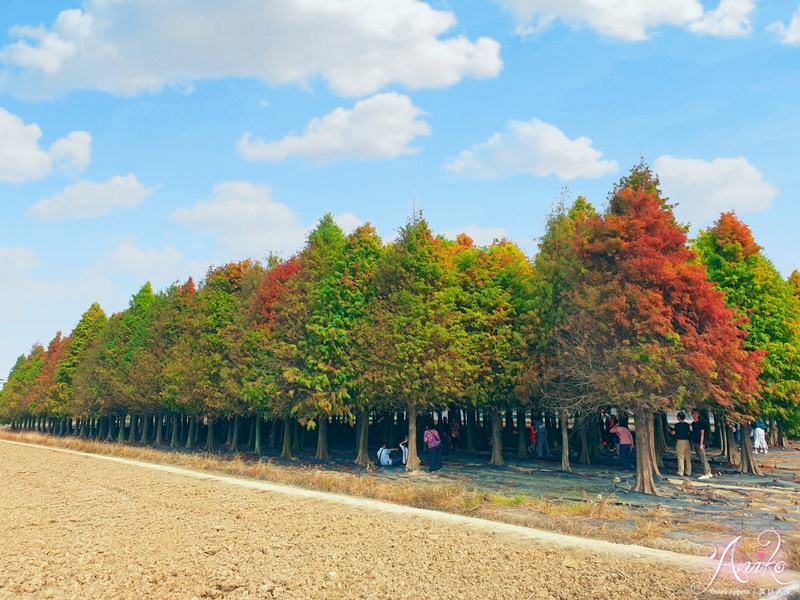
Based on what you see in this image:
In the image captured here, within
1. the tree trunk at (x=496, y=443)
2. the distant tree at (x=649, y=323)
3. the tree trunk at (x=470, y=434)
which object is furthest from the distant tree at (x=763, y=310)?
the tree trunk at (x=470, y=434)

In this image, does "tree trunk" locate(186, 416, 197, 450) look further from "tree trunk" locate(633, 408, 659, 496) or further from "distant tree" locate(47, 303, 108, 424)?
"tree trunk" locate(633, 408, 659, 496)

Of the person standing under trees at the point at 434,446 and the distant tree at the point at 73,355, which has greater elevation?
Result: the distant tree at the point at 73,355

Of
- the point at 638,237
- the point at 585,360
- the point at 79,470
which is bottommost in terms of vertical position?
the point at 79,470

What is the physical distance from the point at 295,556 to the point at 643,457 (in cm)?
1545

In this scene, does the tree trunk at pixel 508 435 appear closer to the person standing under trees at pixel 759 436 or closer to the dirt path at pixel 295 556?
the person standing under trees at pixel 759 436

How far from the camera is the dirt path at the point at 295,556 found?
1116 centimetres

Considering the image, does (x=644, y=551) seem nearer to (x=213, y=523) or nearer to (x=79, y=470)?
(x=213, y=523)

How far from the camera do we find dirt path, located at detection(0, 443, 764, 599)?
11156 millimetres

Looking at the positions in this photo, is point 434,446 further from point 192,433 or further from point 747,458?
point 192,433

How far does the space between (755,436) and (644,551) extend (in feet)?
112

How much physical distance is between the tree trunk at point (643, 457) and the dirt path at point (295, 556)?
998 cm

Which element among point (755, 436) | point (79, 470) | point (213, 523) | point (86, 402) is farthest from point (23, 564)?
point (86, 402)

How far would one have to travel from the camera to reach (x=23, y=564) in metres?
13.0

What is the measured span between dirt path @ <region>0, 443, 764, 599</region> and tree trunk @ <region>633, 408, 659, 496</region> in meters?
9.98
